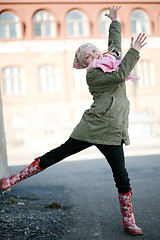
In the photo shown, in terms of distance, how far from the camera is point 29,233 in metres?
3.07

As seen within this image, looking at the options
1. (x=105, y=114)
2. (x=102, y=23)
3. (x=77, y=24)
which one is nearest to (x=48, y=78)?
(x=77, y=24)

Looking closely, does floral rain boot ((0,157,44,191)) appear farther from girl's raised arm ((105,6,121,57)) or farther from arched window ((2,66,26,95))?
arched window ((2,66,26,95))

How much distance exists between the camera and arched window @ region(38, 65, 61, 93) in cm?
2295

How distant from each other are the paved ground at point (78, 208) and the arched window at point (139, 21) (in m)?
19.4

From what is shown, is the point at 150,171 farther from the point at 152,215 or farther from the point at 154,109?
the point at 154,109

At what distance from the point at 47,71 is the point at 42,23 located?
3.35 m

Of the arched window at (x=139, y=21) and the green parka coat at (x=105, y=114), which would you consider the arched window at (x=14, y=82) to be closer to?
the arched window at (x=139, y=21)

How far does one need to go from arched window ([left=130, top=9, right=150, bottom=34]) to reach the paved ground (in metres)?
19.4

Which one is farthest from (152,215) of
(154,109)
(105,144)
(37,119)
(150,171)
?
(154,109)

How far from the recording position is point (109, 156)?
291cm

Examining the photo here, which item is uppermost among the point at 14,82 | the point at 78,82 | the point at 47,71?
the point at 47,71

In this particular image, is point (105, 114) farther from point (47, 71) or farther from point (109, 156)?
point (47, 71)

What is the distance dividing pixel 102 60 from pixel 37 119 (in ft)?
65.5

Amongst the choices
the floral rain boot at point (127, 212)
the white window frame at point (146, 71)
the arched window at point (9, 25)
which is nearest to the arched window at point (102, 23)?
the white window frame at point (146, 71)
